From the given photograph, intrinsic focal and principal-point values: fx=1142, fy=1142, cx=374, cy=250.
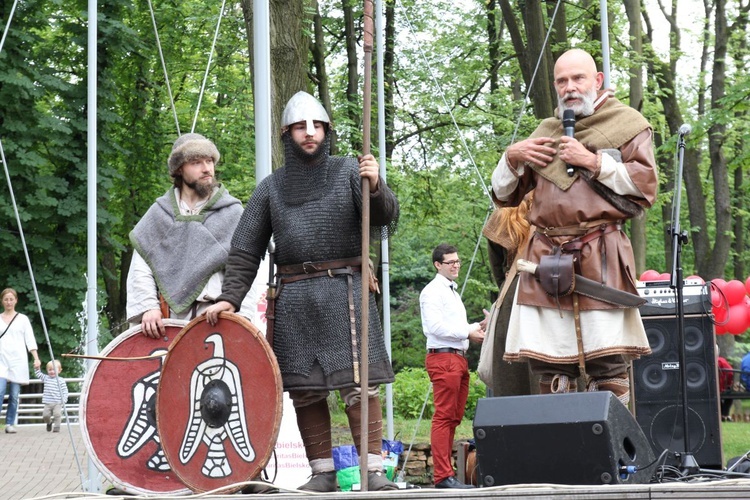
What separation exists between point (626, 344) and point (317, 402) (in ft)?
4.23

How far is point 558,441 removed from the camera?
4027 mm

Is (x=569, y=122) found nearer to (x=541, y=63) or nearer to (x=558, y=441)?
(x=558, y=441)

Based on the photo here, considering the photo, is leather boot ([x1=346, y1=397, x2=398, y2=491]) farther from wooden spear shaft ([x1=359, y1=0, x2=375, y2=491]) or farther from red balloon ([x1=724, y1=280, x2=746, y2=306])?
red balloon ([x1=724, y1=280, x2=746, y2=306])

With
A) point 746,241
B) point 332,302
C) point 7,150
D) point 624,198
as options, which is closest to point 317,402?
point 332,302

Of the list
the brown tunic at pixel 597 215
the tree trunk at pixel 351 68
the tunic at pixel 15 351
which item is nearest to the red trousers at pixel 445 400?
the brown tunic at pixel 597 215

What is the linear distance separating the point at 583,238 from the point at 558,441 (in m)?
1.00

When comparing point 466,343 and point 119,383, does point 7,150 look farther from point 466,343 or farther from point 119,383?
point 119,383

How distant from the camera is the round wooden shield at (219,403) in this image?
14.9 ft

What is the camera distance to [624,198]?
464 centimetres

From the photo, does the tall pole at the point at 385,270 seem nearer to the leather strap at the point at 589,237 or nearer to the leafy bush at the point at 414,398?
the leafy bush at the point at 414,398

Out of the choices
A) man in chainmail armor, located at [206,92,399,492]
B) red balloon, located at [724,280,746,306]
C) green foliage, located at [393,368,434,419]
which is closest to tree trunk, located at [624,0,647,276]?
green foliage, located at [393,368,434,419]

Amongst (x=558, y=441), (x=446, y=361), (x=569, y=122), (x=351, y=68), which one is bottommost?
(x=558, y=441)

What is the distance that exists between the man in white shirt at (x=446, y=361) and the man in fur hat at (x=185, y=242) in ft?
8.44

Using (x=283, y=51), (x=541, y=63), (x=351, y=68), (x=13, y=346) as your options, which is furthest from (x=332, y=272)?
(x=351, y=68)
